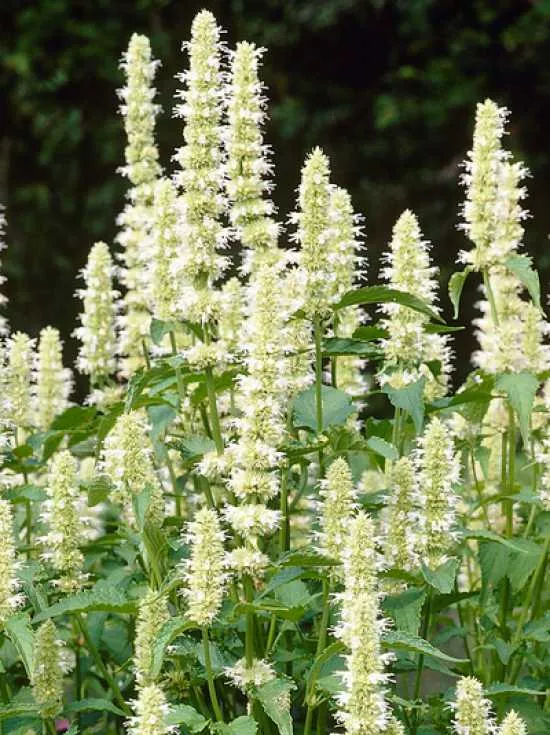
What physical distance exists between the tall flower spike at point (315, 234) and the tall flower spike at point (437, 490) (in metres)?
0.47

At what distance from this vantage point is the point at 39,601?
304cm

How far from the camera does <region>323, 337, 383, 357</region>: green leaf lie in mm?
3389

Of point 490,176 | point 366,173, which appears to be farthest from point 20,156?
point 490,176

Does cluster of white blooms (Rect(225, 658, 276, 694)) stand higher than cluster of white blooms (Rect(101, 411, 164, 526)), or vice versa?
cluster of white blooms (Rect(101, 411, 164, 526))

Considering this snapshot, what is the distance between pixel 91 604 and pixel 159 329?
893mm

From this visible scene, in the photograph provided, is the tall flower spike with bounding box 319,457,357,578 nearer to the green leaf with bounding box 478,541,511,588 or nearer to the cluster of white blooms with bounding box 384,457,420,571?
the cluster of white blooms with bounding box 384,457,420,571

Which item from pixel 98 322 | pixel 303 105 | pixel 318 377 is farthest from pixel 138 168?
pixel 303 105

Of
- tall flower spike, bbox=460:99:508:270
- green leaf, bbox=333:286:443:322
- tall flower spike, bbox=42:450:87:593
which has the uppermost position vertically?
tall flower spike, bbox=460:99:508:270

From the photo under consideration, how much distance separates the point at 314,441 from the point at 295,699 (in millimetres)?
666

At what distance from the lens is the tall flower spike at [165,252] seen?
366 centimetres

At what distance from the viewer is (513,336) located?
3.83 m

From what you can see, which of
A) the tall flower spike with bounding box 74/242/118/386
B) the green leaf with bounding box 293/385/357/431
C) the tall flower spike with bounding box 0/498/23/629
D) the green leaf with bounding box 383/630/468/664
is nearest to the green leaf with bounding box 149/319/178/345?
the green leaf with bounding box 293/385/357/431

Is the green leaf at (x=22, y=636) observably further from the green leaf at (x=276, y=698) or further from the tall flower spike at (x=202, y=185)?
the tall flower spike at (x=202, y=185)

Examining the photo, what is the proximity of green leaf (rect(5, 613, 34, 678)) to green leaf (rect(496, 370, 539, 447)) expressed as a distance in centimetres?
132
